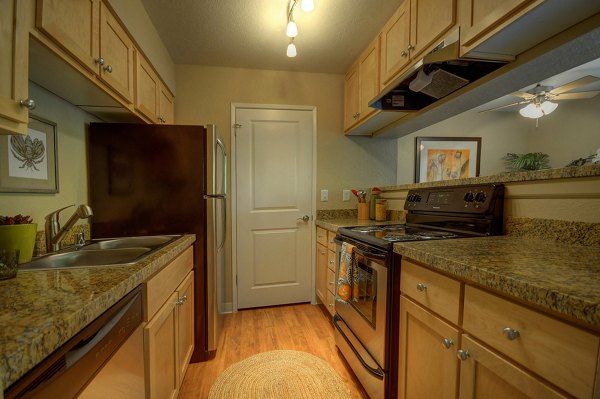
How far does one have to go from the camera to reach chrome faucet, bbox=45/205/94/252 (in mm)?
1122

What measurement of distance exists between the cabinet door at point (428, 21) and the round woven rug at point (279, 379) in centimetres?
205

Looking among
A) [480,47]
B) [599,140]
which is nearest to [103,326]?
[480,47]

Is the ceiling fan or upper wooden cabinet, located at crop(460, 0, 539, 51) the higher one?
the ceiling fan

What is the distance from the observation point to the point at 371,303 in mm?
1316

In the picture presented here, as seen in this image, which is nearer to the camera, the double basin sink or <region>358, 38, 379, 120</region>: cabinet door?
the double basin sink

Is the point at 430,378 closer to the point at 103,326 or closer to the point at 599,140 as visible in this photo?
the point at 103,326

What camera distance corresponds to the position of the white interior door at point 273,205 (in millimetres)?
2529

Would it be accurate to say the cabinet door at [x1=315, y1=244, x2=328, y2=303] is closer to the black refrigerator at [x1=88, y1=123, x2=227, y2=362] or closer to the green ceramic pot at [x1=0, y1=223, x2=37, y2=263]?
the black refrigerator at [x1=88, y1=123, x2=227, y2=362]

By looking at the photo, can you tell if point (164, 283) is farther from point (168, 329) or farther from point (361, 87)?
point (361, 87)

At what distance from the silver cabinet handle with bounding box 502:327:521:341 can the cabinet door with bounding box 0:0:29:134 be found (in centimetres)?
146

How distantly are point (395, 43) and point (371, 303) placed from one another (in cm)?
166

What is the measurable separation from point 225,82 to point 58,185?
1718 mm

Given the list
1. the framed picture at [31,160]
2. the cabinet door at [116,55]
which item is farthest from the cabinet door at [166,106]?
the framed picture at [31,160]

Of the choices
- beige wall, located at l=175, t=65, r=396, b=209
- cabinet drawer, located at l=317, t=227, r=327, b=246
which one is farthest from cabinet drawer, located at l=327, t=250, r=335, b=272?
beige wall, located at l=175, t=65, r=396, b=209
